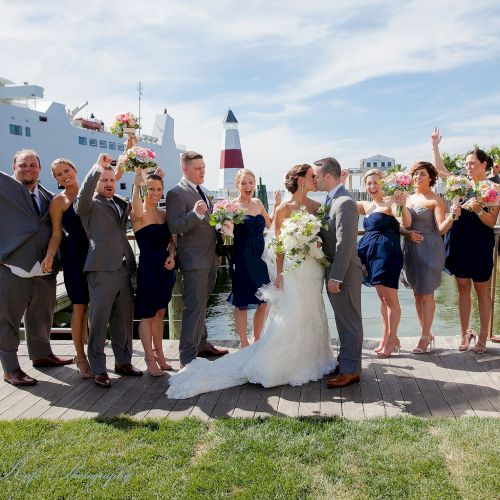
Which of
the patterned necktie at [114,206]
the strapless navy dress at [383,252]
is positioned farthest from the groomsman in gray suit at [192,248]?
the strapless navy dress at [383,252]

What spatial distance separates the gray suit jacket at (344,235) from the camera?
425 centimetres

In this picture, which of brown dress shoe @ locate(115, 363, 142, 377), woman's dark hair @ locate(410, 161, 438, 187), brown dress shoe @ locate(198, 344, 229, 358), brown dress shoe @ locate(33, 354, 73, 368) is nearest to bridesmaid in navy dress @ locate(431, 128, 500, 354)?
woman's dark hair @ locate(410, 161, 438, 187)

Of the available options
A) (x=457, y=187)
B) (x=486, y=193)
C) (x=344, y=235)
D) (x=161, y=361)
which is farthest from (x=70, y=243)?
(x=486, y=193)

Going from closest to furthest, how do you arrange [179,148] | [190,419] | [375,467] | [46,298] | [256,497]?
[256,497] < [375,467] < [190,419] < [46,298] < [179,148]

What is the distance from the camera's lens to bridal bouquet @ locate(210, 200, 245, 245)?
4.61m

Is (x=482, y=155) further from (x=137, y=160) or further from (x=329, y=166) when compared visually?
(x=137, y=160)

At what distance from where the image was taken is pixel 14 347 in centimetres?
479

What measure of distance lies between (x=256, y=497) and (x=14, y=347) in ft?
10.1

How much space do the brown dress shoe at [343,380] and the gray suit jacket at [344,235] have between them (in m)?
0.79

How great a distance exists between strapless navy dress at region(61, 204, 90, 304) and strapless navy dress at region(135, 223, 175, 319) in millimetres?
496

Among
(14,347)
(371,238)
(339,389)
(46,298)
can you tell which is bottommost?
(339,389)

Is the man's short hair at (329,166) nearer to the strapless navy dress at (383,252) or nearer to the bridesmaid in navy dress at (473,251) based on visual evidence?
the strapless navy dress at (383,252)

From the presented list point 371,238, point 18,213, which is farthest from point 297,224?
point 18,213

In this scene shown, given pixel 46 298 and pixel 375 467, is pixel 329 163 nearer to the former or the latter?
pixel 375 467
